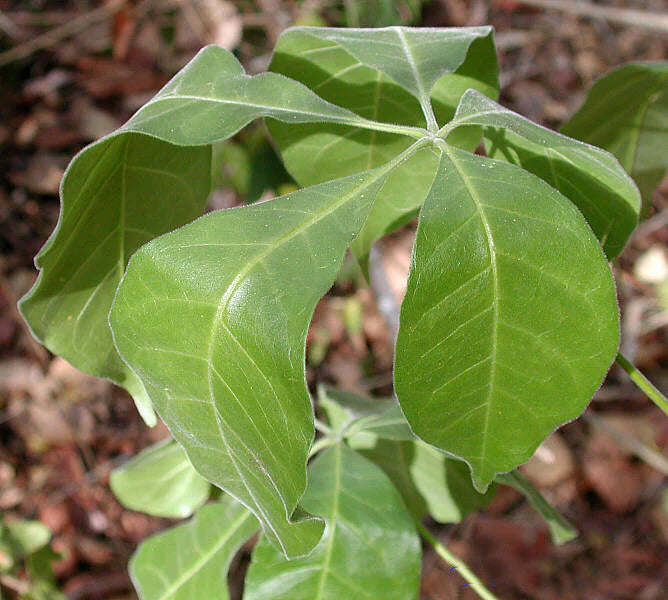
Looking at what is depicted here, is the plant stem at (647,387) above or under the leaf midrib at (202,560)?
above

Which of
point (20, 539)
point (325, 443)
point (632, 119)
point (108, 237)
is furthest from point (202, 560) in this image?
point (632, 119)

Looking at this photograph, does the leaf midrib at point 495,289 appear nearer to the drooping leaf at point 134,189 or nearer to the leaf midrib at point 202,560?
the drooping leaf at point 134,189

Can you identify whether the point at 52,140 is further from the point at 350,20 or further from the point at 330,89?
the point at 330,89

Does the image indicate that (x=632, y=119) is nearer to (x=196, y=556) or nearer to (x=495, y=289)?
(x=495, y=289)

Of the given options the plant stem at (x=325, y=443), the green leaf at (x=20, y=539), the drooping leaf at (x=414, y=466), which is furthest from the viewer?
the green leaf at (x=20, y=539)

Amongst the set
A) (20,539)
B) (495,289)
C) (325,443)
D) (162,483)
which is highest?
(495,289)

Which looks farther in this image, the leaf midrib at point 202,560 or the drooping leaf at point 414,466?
the drooping leaf at point 414,466

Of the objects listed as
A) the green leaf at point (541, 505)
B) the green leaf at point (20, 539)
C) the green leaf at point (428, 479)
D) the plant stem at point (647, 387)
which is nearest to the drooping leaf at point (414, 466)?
the green leaf at point (428, 479)

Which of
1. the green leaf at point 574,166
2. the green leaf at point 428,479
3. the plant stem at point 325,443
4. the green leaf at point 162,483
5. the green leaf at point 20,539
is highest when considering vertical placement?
the green leaf at point 574,166
